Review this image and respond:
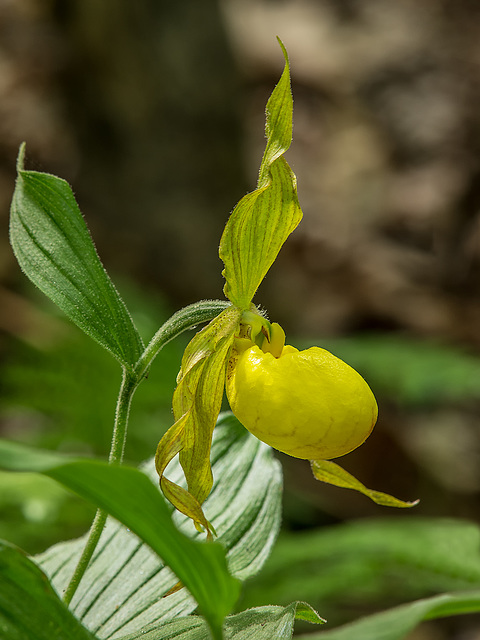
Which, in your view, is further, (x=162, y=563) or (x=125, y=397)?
(x=162, y=563)

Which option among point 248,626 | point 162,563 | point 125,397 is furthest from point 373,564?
point 125,397

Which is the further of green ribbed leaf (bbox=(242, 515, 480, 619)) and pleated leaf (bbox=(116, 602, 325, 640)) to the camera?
green ribbed leaf (bbox=(242, 515, 480, 619))

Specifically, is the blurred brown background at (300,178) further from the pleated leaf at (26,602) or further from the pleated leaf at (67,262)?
the pleated leaf at (26,602)

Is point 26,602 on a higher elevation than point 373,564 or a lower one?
higher

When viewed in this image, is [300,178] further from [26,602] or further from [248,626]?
[26,602]

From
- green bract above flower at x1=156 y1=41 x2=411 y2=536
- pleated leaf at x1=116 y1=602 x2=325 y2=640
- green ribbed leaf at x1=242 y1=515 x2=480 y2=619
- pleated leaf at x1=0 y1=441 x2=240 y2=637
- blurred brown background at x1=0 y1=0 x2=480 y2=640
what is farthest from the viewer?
blurred brown background at x1=0 y1=0 x2=480 y2=640

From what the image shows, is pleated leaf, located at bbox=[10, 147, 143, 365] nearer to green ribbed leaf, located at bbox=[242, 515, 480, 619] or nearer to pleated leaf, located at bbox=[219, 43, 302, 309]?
pleated leaf, located at bbox=[219, 43, 302, 309]

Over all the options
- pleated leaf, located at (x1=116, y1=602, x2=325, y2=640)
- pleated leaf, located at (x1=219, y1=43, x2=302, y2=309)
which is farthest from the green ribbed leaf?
pleated leaf, located at (x1=219, y1=43, x2=302, y2=309)
